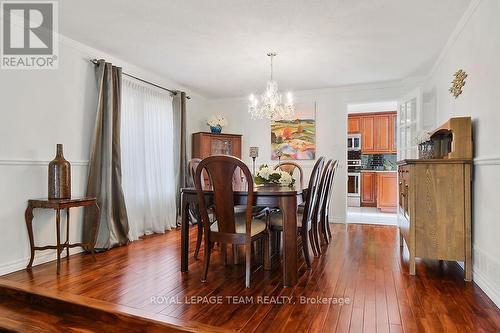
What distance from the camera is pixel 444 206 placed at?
2.65 meters

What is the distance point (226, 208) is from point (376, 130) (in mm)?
6240

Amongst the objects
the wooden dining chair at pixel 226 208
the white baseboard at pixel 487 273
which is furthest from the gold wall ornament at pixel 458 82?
the wooden dining chair at pixel 226 208

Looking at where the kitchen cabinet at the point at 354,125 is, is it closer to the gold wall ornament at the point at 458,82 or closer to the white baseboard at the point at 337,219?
the white baseboard at the point at 337,219

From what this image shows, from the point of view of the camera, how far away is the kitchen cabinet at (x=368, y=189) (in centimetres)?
756

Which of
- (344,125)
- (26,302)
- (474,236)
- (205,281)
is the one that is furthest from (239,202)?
(344,125)

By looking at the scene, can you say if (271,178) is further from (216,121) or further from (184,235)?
(216,121)

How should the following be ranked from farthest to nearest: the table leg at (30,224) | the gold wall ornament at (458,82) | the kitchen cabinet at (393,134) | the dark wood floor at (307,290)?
the kitchen cabinet at (393,134) < the gold wall ornament at (458,82) < the table leg at (30,224) < the dark wood floor at (307,290)

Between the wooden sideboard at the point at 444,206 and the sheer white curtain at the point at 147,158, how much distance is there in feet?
11.0

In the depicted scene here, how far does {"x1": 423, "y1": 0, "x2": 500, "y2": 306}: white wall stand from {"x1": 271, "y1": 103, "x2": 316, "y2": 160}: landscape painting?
2.76 meters

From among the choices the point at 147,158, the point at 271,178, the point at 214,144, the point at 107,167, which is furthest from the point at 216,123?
the point at 271,178

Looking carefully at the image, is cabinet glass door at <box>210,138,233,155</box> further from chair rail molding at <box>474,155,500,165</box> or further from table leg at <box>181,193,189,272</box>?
chair rail molding at <box>474,155,500,165</box>

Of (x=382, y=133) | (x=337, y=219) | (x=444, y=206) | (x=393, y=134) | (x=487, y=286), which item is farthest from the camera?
(x=382, y=133)

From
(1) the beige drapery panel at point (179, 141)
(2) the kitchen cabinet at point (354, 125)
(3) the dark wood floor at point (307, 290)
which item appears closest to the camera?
(3) the dark wood floor at point (307, 290)
